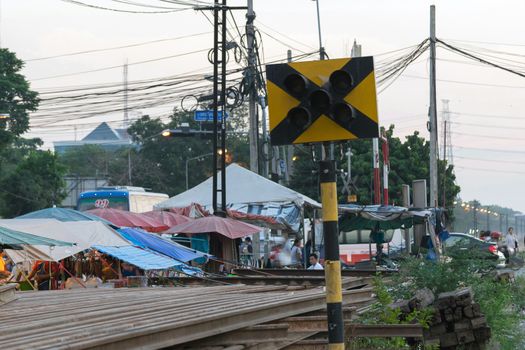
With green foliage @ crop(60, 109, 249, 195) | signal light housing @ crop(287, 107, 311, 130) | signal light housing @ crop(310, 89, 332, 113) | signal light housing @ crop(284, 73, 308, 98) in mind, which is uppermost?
green foliage @ crop(60, 109, 249, 195)

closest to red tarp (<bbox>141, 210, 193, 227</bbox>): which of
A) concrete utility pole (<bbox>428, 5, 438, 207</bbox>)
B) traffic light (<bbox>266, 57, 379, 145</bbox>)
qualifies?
concrete utility pole (<bbox>428, 5, 438, 207</bbox>)

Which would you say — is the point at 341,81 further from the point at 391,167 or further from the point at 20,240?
the point at 391,167

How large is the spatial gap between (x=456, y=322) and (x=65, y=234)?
41.4 feet

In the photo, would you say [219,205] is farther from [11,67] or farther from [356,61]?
[11,67]

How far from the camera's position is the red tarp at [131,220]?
30516mm

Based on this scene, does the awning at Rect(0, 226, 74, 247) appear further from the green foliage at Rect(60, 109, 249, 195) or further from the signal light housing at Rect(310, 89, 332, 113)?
the green foliage at Rect(60, 109, 249, 195)

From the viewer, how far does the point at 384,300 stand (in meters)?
13.7

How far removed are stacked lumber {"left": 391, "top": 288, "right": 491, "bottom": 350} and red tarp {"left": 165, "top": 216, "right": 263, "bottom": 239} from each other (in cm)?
1457

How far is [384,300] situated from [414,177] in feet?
179

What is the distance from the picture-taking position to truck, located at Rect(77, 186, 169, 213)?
135 ft

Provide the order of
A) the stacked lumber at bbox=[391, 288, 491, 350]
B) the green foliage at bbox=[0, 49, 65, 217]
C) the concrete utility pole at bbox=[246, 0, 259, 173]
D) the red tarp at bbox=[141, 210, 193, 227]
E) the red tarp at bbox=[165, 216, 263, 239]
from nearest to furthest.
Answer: the stacked lumber at bbox=[391, 288, 491, 350], the red tarp at bbox=[165, 216, 263, 239], the red tarp at bbox=[141, 210, 193, 227], the concrete utility pole at bbox=[246, 0, 259, 173], the green foliage at bbox=[0, 49, 65, 217]

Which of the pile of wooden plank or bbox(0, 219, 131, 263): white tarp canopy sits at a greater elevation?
bbox(0, 219, 131, 263): white tarp canopy

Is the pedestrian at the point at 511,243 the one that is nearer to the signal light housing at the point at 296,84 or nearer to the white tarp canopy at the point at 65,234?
the white tarp canopy at the point at 65,234

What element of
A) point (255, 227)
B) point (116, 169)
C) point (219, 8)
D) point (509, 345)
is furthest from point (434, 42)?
point (116, 169)
